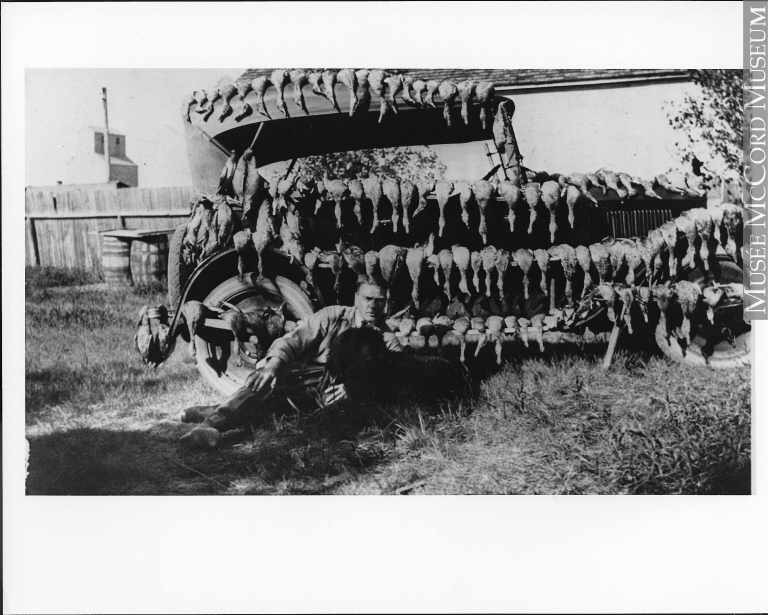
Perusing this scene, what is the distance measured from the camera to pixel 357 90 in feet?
10.1

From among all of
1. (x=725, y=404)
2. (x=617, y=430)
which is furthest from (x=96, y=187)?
(x=725, y=404)

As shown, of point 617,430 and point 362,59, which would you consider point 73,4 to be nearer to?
point 362,59

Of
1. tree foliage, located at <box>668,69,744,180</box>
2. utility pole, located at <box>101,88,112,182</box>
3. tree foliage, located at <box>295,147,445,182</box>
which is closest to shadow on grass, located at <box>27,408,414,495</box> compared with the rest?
tree foliage, located at <box>295,147,445,182</box>

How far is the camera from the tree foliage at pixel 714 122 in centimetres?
319

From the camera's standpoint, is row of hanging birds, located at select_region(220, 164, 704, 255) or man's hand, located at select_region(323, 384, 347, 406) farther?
man's hand, located at select_region(323, 384, 347, 406)

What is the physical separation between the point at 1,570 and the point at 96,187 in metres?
2.12

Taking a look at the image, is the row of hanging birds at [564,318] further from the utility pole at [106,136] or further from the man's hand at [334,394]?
the utility pole at [106,136]

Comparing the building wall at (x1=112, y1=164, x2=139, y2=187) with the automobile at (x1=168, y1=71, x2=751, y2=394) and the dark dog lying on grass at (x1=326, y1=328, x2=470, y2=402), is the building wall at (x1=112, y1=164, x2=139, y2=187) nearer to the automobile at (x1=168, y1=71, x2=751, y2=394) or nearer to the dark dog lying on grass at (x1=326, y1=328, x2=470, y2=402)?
the automobile at (x1=168, y1=71, x2=751, y2=394)

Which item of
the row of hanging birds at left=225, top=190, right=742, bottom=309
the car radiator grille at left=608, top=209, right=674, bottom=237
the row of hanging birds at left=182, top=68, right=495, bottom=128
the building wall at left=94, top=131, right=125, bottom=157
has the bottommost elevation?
the row of hanging birds at left=225, top=190, right=742, bottom=309

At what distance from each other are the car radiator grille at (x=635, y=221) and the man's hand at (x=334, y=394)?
67.1 inches

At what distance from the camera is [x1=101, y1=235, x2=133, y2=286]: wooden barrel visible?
3.24 meters

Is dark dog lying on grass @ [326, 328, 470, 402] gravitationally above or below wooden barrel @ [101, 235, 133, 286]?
below

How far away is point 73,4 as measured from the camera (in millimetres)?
3072

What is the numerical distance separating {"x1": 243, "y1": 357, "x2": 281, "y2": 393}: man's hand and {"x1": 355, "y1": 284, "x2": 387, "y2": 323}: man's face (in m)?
0.53
